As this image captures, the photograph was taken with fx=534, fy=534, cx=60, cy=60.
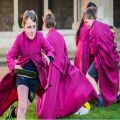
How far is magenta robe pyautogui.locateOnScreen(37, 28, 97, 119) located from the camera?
21.7 ft

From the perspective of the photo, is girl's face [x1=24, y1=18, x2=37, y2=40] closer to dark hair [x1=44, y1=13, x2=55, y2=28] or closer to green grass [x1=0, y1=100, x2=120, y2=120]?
dark hair [x1=44, y1=13, x2=55, y2=28]

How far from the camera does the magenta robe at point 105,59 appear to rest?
7.45m

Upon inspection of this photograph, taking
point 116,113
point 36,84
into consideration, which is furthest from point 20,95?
point 116,113

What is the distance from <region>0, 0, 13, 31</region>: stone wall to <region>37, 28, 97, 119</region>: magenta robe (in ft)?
35.7

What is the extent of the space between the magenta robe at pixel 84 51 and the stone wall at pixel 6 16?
9.90m

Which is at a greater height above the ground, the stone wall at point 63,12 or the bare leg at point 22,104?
the stone wall at point 63,12

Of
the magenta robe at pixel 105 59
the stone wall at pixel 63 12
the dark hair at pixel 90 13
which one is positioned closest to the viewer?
the dark hair at pixel 90 13

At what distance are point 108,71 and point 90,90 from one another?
2.99 feet

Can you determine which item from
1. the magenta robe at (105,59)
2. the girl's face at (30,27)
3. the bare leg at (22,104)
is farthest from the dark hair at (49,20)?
the bare leg at (22,104)

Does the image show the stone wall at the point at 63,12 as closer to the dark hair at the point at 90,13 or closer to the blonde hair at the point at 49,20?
the dark hair at the point at 90,13

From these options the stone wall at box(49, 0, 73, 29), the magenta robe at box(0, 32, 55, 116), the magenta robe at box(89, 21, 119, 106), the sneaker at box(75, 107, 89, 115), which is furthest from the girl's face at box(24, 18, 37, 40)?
the stone wall at box(49, 0, 73, 29)

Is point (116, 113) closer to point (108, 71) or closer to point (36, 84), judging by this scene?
point (108, 71)

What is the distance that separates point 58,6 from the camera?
698 inches

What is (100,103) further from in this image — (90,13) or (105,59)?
(90,13)
